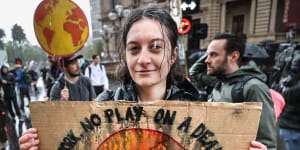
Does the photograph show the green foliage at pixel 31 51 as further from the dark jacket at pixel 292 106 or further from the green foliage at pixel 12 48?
the dark jacket at pixel 292 106

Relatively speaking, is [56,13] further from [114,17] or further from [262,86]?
[114,17]

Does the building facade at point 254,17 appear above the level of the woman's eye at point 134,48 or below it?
above

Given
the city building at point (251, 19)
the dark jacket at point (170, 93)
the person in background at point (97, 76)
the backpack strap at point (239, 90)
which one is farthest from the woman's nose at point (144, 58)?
the city building at point (251, 19)

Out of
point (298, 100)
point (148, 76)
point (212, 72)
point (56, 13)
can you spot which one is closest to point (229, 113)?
point (148, 76)

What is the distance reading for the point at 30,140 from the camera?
0.74m

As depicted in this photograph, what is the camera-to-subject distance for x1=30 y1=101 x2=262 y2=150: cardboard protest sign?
2.07 feet

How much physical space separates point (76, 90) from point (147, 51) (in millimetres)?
2180

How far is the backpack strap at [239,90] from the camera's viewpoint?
4.15 feet

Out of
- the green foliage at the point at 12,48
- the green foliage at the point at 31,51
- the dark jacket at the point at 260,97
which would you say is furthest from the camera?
the green foliage at the point at 31,51

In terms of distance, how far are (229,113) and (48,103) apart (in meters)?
0.83

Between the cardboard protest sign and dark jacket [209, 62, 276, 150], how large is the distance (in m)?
0.65

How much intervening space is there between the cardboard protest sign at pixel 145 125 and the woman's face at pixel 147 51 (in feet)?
0.75

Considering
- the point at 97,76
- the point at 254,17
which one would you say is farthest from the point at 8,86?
the point at 254,17

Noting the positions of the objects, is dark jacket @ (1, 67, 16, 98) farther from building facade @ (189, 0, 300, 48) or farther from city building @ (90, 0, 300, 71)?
building facade @ (189, 0, 300, 48)
